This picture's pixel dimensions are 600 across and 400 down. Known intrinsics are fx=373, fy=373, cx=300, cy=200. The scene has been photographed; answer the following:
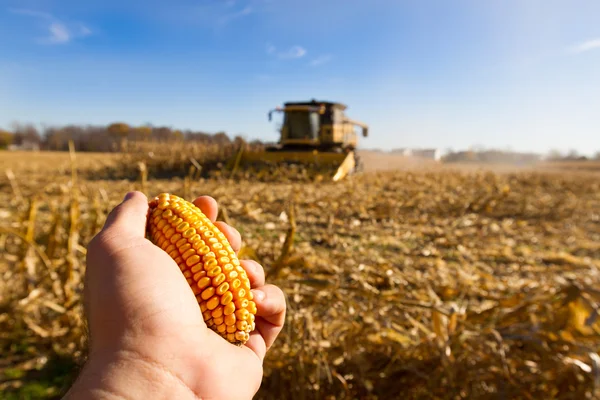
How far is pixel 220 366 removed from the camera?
101cm

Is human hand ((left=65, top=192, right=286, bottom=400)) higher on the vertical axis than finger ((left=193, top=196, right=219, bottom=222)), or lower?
lower

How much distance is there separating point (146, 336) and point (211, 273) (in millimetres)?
278

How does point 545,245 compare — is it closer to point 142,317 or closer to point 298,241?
point 298,241

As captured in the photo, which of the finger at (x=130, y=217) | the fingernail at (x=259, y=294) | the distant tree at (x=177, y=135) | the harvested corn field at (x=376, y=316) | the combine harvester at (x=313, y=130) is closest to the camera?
the finger at (x=130, y=217)

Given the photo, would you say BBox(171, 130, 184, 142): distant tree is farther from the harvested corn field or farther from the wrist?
the wrist

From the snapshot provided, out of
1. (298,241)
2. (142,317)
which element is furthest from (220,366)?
Answer: (298,241)

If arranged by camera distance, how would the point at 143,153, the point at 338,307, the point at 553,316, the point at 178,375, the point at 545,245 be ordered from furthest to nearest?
the point at 143,153 < the point at 545,245 < the point at 338,307 < the point at 553,316 < the point at 178,375

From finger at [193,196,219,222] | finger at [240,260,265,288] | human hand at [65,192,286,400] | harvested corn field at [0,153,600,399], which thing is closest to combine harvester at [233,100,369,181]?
harvested corn field at [0,153,600,399]

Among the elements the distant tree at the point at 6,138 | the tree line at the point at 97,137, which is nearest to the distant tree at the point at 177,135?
the tree line at the point at 97,137

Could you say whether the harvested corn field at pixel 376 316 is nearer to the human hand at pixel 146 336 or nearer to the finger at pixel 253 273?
the human hand at pixel 146 336

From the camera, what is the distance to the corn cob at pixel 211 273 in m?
1.12

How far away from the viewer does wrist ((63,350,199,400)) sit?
0.83 m

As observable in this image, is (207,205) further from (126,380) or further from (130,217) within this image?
(126,380)

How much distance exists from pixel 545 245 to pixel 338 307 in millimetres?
5371
